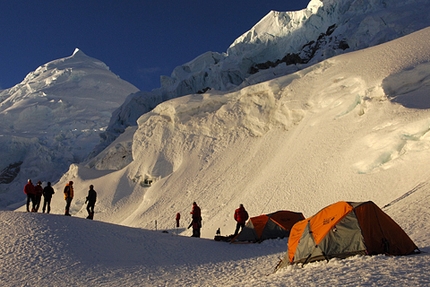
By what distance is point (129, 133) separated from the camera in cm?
4206

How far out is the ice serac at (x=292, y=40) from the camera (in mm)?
42013

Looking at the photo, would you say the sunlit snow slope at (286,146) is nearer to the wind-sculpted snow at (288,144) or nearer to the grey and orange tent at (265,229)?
the wind-sculpted snow at (288,144)

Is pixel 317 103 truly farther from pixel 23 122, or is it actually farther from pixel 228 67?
pixel 23 122

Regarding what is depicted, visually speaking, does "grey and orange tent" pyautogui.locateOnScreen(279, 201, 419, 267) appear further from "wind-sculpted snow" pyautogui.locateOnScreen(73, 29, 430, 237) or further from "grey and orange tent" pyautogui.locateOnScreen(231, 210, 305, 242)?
"wind-sculpted snow" pyautogui.locateOnScreen(73, 29, 430, 237)

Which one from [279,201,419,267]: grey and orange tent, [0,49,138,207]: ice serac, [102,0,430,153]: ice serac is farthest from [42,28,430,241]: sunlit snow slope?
[0,49,138,207]: ice serac

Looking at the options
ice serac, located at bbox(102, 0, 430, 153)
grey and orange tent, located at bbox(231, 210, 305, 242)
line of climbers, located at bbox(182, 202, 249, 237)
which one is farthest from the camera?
A: ice serac, located at bbox(102, 0, 430, 153)

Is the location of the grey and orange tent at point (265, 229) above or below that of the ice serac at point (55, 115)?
below

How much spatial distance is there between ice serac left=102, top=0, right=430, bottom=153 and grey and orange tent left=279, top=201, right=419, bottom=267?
116 feet

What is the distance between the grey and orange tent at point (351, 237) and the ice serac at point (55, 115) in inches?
1851

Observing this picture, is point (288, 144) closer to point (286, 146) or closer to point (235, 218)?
point (286, 146)

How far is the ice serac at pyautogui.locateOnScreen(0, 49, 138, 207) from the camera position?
176 ft

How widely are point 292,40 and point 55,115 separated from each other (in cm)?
4625

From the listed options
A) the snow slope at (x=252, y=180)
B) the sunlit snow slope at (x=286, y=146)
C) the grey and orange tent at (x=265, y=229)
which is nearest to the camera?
the snow slope at (x=252, y=180)

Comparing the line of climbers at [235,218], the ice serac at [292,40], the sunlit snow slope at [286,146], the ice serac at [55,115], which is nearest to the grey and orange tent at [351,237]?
the sunlit snow slope at [286,146]
